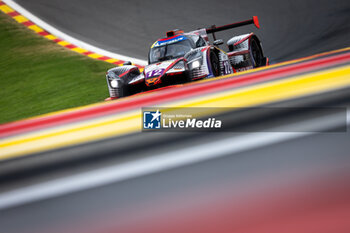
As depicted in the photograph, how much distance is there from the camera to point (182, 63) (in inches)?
185

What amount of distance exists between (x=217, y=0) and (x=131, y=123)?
453 inches

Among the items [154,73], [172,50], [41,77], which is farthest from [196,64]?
[41,77]

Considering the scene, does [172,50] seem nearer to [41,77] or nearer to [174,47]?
[174,47]

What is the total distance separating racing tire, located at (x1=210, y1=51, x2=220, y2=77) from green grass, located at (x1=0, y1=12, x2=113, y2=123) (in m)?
2.08

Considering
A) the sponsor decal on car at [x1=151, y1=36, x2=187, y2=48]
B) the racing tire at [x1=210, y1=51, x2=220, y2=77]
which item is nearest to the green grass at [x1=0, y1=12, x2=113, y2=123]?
the sponsor decal on car at [x1=151, y1=36, x2=187, y2=48]

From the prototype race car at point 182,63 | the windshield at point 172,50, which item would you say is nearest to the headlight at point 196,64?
the prototype race car at point 182,63

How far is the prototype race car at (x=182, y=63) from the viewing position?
182 inches

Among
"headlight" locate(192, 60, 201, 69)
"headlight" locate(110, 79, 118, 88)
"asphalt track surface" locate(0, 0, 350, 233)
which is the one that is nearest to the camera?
"asphalt track surface" locate(0, 0, 350, 233)

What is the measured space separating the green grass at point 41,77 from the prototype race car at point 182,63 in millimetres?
1092

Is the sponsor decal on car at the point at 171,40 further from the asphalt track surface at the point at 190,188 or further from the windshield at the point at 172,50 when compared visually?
the asphalt track surface at the point at 190,188

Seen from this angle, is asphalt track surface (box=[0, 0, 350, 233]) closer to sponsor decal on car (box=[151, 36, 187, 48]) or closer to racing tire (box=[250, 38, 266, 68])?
sponsor decal on car (box=[151, 36, 187, 48])

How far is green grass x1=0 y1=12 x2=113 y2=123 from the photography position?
589cm

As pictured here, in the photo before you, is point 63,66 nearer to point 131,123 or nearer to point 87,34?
point 87,34

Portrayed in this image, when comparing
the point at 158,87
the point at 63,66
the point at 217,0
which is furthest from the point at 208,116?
the point at 217,0
